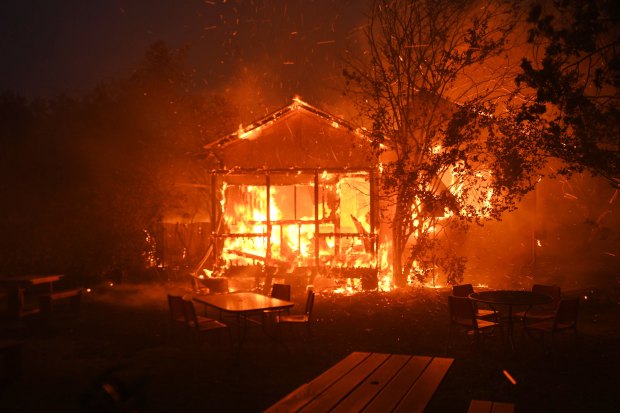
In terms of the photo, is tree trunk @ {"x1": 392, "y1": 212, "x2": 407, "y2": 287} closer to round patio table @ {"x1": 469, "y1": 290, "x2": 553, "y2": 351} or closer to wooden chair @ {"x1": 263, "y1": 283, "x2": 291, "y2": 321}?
wooden chair @ {"x1": 263, "y1": 283, "x2": 291, "y2": 321}

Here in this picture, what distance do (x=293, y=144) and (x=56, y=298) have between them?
766cm

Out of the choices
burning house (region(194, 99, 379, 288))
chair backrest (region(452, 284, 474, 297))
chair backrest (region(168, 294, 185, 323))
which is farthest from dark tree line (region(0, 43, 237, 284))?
chair backrest (region(452, 284, 474, 297))

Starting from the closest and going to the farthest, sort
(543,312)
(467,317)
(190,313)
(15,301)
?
(467,317), (190,313), (543,312), (15,301)

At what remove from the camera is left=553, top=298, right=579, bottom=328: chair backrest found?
8.19 meters

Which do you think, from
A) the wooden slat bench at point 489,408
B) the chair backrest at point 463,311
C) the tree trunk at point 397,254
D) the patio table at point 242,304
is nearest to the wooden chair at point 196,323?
the patio table at point 242,304

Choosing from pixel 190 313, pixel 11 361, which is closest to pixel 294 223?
pixel 190 313

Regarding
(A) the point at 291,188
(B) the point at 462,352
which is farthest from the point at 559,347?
(A) the point at 291,188

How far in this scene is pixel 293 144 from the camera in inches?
644

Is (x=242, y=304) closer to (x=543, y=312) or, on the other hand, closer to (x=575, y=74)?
(x=543, y=312)

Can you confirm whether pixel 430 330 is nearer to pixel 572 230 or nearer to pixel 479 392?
pixel 479 392

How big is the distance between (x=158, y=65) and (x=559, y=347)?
22606 millimetres

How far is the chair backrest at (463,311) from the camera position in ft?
27.4

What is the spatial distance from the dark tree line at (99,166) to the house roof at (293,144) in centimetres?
386

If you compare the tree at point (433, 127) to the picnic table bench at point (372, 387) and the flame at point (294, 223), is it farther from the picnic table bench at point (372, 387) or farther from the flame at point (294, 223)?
the picnic table bench at point (372, 387)
